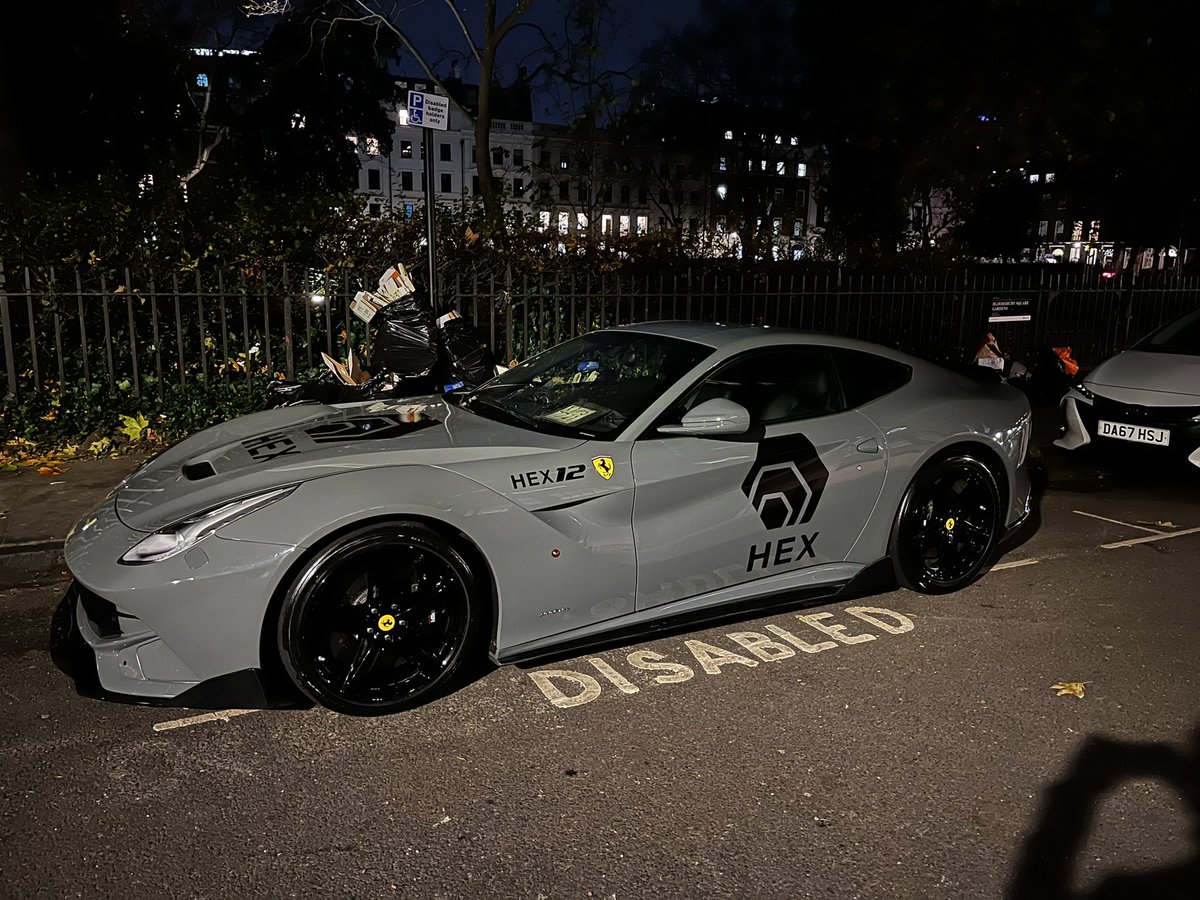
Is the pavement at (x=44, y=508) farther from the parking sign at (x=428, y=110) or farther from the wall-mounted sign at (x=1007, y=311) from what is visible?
the wall-mounted sign at (x=1007, y=311)

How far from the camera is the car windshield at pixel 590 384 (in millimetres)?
4148

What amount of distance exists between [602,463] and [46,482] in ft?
16.7

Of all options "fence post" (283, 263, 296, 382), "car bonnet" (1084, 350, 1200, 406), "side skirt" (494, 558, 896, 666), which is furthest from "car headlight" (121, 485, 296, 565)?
"car bonnet" (1084, 350, 1200, 406)

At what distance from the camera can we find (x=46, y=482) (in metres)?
6.94

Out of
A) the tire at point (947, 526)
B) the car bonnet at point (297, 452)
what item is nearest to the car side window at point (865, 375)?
the tire at point (947, 526)

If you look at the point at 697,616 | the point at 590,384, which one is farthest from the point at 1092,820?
the point at 590,384

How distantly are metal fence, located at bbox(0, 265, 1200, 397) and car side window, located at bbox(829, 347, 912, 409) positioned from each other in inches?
82.2

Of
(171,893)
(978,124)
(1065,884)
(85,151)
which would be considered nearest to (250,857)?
(171,893)

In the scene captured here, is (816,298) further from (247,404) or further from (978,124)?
(978,124)

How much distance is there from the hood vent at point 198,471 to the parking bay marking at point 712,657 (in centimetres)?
153

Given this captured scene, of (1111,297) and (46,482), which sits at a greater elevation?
(1111,297)

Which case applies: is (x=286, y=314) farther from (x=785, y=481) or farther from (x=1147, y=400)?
(x=1147, y=400)

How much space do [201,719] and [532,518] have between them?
1442 millimetres

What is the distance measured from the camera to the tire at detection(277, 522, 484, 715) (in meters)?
3.31
